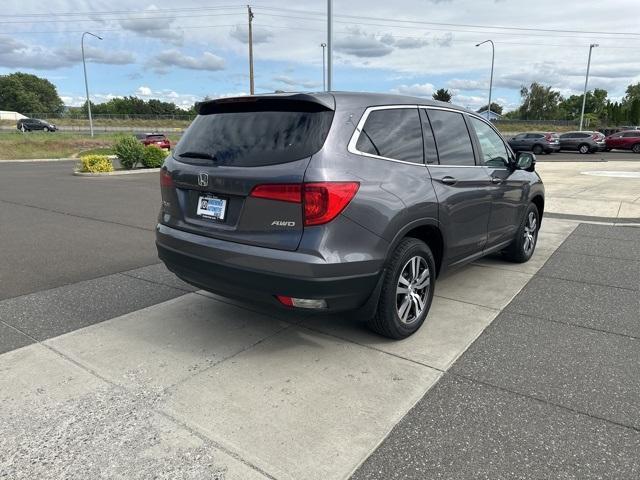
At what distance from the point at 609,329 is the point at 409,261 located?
1.79 m

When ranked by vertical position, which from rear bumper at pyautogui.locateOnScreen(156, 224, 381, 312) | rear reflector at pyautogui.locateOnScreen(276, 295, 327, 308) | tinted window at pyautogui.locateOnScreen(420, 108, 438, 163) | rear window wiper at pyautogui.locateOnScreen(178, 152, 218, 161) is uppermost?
tinted window at pyautogui.locateOnScreen(420, 108, 438, 163)

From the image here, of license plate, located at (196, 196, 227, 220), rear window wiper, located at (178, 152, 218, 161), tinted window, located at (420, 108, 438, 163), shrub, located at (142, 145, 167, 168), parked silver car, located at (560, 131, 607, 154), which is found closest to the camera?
license plate, located at (196, 196, 227, 220)

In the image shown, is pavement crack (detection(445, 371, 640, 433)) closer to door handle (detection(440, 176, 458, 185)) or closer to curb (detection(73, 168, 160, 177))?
door handle (detection(440, 176, 458, 185))

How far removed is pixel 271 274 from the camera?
2.91 metres

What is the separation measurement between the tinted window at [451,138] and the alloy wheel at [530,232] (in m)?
1.76

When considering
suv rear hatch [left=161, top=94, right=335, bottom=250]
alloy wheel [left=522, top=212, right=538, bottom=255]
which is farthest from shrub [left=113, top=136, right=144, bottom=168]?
suv rear hatch [left=161, top=94, right=335, bottom=250]

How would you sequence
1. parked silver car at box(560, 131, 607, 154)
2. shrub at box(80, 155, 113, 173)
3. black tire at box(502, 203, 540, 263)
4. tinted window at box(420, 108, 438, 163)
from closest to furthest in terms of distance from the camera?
1. tinted window at box(420, 108, 438, 163)
2. black tire at box(502, 203, 540, 263)
3. shrub at box(80, 155, 113, 173)
4. parked silver car at box(560, 131, 607, 154)

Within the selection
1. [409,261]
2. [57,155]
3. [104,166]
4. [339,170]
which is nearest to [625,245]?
[409,261]

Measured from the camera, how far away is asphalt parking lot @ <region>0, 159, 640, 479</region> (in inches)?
92.0

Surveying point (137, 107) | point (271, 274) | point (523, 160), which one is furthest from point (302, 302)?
point (137, 107)

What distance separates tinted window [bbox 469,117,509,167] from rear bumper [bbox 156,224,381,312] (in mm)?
2131

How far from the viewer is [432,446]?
2.43 meters

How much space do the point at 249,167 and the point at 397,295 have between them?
4.52ft

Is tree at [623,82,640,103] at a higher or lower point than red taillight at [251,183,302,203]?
higher
